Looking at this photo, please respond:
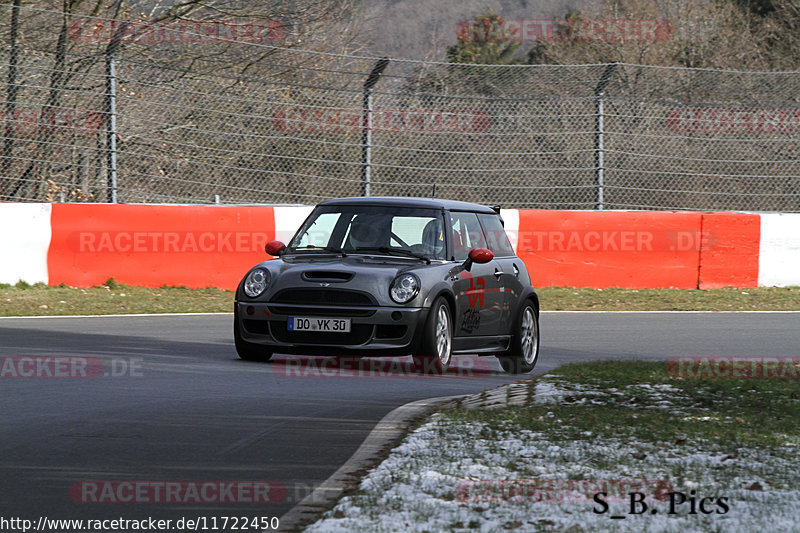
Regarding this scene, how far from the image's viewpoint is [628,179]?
19703 mm

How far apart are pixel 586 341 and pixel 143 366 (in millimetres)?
4897

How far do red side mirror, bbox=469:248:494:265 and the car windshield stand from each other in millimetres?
253

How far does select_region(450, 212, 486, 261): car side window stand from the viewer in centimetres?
1115

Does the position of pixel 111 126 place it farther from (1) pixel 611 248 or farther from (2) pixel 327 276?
(2) pixel 327 276

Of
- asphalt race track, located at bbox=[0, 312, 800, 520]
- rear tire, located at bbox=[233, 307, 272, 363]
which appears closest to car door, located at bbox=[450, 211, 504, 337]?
asphalt race track, located at bbox=[0, 312, 800, 520]

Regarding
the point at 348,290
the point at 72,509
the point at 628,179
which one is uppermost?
the point at 628,179

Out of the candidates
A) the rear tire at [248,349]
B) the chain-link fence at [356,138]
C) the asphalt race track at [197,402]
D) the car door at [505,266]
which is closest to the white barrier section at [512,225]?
the chain-link fence at [356,138]

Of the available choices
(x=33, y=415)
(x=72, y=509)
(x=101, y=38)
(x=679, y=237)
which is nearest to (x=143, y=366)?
(x=33, y=415)

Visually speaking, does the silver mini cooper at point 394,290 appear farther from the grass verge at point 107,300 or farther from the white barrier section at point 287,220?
the white barrier section at point 287,220

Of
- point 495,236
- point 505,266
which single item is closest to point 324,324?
point 505,266

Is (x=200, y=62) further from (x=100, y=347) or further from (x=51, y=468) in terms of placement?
(x=51, y=468)

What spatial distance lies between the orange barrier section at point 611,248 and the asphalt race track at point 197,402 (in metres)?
3.62

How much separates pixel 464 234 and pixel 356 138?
319 inches

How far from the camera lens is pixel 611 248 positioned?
61.1ft
